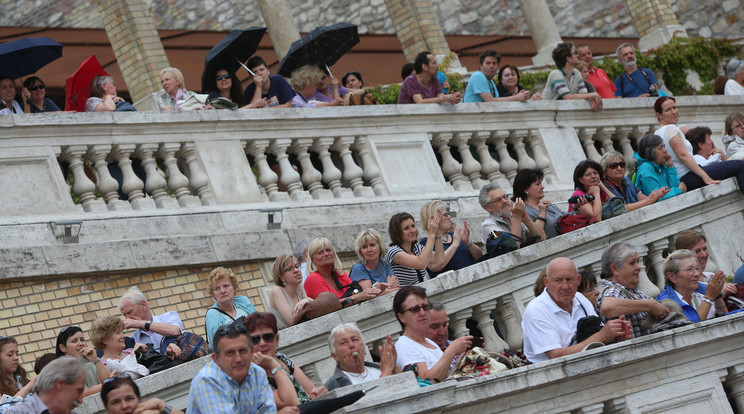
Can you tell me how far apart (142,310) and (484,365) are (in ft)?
8.69

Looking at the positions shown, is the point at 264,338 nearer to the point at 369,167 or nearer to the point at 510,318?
the point at 510,318

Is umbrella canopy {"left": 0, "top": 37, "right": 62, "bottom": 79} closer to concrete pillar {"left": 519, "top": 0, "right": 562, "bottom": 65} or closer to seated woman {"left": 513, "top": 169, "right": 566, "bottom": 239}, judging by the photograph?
seated woman {"left": 513, "top": 169, "right": 566, "bottom": 239}

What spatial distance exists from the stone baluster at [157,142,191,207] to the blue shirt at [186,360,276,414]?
449 centimetres

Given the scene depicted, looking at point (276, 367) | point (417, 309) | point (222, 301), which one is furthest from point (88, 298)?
point (276, 367)

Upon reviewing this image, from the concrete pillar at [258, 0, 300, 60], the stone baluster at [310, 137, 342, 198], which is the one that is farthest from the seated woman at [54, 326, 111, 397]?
the concrete pillar at [258, 0, 300, 60]

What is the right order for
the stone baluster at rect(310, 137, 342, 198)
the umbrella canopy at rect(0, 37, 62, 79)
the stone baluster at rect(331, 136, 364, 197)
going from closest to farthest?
the umbrella canopy at rect(0, 37, 62, 79), the stone baluster at rect(310, 137, 342, 198), the stone baluster at rect(331, 136, 364, 197)

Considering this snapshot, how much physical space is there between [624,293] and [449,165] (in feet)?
14.4

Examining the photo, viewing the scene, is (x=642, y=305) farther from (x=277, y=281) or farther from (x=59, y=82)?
(x=59, y=82)

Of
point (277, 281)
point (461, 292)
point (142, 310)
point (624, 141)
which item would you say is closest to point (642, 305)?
point (461, 292)

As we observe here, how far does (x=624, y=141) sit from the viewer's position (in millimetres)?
14250

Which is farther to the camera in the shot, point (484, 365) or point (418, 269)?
point (418, 269)

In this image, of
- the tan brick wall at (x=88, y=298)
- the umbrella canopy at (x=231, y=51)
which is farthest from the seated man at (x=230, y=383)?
the umbrella canopy at (x=231, y=51)

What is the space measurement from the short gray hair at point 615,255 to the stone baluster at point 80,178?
4.15 metres

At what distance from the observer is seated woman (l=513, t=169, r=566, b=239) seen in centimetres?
1066
